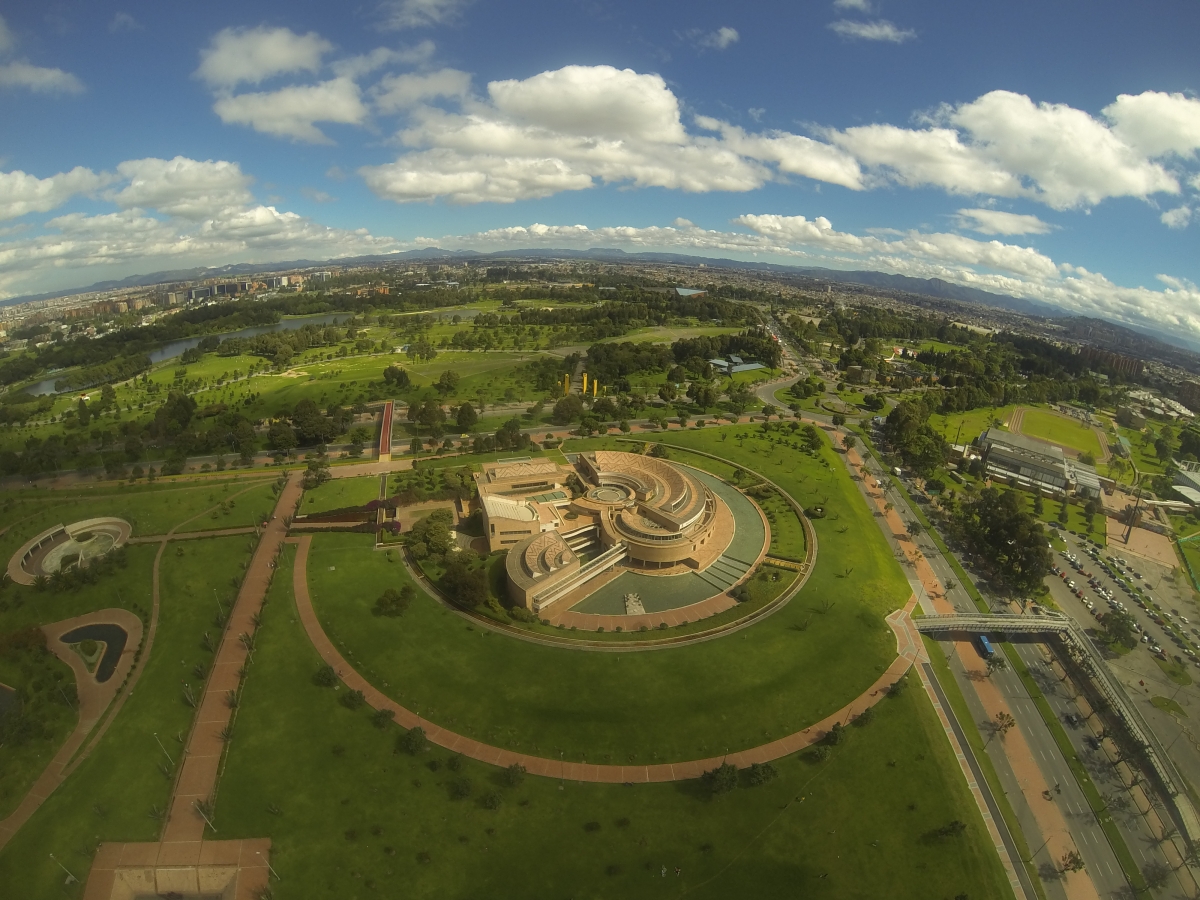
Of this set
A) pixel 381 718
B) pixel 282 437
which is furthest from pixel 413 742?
pixel 282 437

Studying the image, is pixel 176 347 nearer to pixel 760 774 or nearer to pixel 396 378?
pixel 396 378

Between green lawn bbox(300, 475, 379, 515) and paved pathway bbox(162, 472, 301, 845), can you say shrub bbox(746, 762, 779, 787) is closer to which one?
paved pathway bbox(162, 472, 301, 845)

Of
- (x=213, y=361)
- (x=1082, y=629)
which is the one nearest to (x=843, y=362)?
(x=1082, y=629)

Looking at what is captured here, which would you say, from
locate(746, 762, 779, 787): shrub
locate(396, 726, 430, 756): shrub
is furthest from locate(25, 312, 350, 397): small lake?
locate(746, 762, 779, 787): shrub

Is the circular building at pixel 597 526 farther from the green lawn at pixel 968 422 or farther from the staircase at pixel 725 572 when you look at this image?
the green lawn at pixel 968 422

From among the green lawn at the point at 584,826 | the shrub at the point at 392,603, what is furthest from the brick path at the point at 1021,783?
the shrub at the point at 392,603

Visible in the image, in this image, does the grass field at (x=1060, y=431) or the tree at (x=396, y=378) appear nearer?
the grass field at (x=1060, y=431)

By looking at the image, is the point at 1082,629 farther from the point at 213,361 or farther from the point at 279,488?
the point at 213,361
